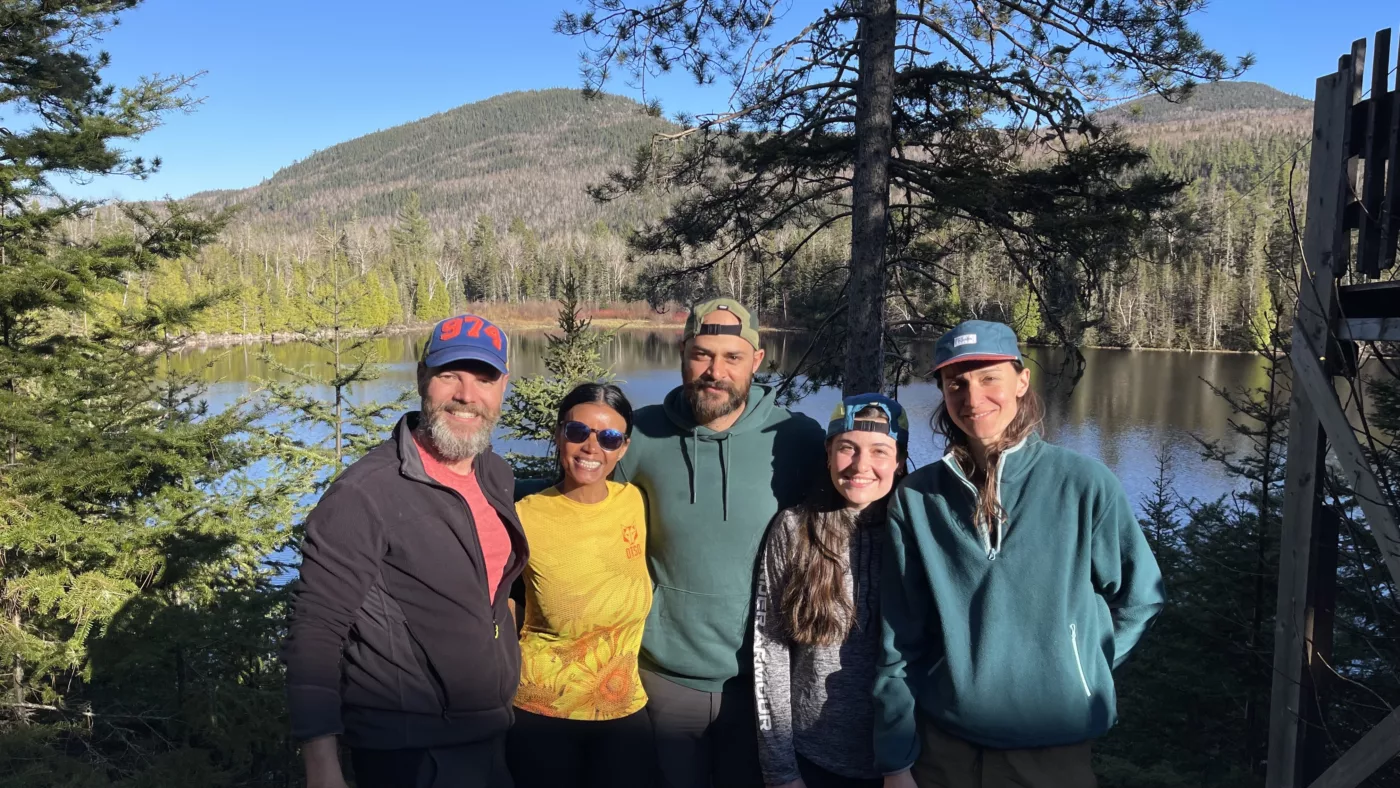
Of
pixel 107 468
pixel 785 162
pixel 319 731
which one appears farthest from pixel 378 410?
pixel 319 731

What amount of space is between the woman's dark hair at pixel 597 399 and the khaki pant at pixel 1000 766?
124 centimetres

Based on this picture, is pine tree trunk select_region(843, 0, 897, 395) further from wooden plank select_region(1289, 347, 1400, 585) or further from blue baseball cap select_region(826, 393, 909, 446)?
blue baseball cap select_region(826, 393, 909, 446)

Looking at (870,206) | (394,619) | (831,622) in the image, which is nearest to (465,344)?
(394,619)

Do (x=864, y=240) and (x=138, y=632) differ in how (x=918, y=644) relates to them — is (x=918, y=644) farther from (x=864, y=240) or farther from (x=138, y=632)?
(x=138, y=632)

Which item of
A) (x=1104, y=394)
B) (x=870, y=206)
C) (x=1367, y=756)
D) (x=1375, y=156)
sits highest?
(x=870, y=206)

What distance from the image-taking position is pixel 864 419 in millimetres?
2154

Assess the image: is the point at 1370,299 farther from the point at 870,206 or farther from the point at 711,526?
the point at 870,206

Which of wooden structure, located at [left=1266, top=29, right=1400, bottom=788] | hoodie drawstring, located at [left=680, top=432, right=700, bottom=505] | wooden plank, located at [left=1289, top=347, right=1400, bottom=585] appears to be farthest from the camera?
wooden structure, located at [left=1266, top=29, right=1400, bottom=788]

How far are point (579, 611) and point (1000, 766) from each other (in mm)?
1193

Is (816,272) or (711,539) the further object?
(816,272)

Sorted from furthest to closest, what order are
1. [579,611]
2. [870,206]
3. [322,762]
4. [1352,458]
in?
[870,206] < [1352,458] < [579,611] < [322,762]

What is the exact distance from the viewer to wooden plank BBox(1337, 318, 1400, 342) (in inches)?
114

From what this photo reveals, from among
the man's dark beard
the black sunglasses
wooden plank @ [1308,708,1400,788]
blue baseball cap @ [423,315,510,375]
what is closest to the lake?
wooden plank @ [1308,708,1400,788]

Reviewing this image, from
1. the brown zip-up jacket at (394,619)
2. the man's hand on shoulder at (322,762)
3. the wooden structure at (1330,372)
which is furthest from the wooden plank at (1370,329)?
the man's hand on shoulder at (322,762)
